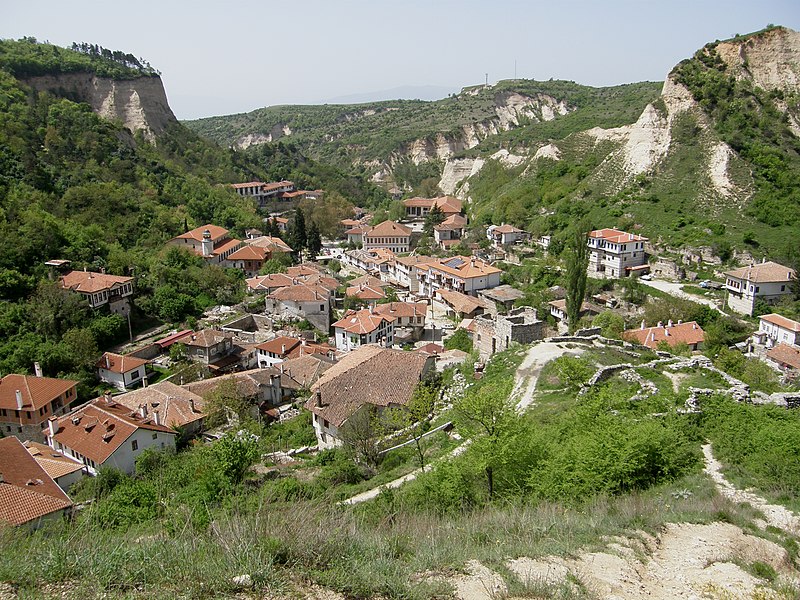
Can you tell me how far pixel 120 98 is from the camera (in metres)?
61.7

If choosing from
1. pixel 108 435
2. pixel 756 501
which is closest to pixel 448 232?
pixel 108 435

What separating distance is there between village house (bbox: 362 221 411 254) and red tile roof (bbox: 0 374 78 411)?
3382 cm

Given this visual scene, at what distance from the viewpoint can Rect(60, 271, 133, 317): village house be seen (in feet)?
107

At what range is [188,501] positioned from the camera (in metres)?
13.8

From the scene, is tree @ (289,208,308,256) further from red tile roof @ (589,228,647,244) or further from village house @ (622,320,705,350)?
village house @ (622,320,705,350)

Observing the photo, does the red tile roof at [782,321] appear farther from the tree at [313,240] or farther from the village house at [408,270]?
the tree at [313,240]

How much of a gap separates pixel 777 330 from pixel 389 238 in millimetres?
33963

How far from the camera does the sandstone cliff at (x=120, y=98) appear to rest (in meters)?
58.3

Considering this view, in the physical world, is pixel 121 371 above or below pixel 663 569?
below

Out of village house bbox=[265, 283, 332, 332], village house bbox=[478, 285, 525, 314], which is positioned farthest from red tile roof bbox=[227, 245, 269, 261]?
village house bbox=[478, 285, 525, 314]

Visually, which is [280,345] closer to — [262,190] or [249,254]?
[249,254]

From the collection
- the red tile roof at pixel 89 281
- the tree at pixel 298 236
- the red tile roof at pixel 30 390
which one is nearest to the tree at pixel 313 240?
the tree at pixel 298 236

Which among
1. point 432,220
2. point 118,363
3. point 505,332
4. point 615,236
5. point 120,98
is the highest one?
point 120,98

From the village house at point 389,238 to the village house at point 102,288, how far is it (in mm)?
25018
